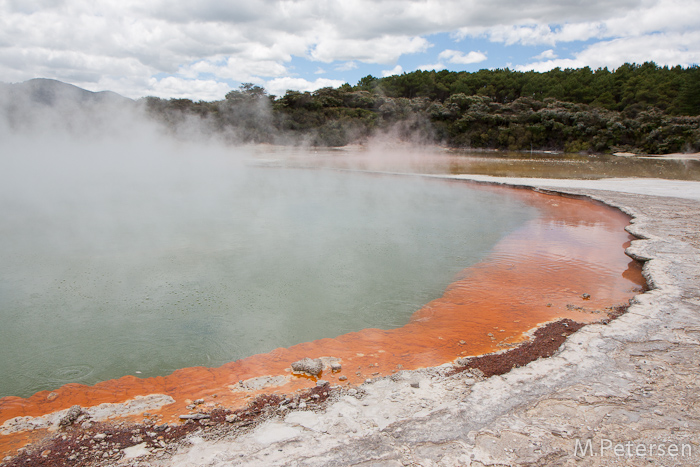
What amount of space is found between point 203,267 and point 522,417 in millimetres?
3293

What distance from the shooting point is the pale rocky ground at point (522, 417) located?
1.71 metres

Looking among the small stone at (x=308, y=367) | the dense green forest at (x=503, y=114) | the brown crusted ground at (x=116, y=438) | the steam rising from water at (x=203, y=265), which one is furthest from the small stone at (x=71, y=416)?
the dense green forest at (x=503, y=114)

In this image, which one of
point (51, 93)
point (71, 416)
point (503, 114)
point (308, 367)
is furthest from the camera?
point (503, 114)

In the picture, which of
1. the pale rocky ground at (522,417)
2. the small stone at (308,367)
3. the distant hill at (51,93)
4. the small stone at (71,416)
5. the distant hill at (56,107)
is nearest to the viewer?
the pale rocky ground at (522,417)

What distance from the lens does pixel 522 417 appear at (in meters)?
1.94

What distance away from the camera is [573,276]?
427 cm

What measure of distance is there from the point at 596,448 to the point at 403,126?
27.9m

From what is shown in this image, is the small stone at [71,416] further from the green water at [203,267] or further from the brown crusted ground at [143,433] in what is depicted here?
the green water at [203,267]

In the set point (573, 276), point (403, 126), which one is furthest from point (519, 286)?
point (403, 126)

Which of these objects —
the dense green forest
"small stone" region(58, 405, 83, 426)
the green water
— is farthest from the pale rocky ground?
the dense green forest

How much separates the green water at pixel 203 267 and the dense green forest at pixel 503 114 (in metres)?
13.2

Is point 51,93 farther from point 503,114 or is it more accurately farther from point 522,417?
point 503,114

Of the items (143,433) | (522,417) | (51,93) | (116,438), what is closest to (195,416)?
(143,433)

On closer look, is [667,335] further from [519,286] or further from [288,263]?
[288,263]
